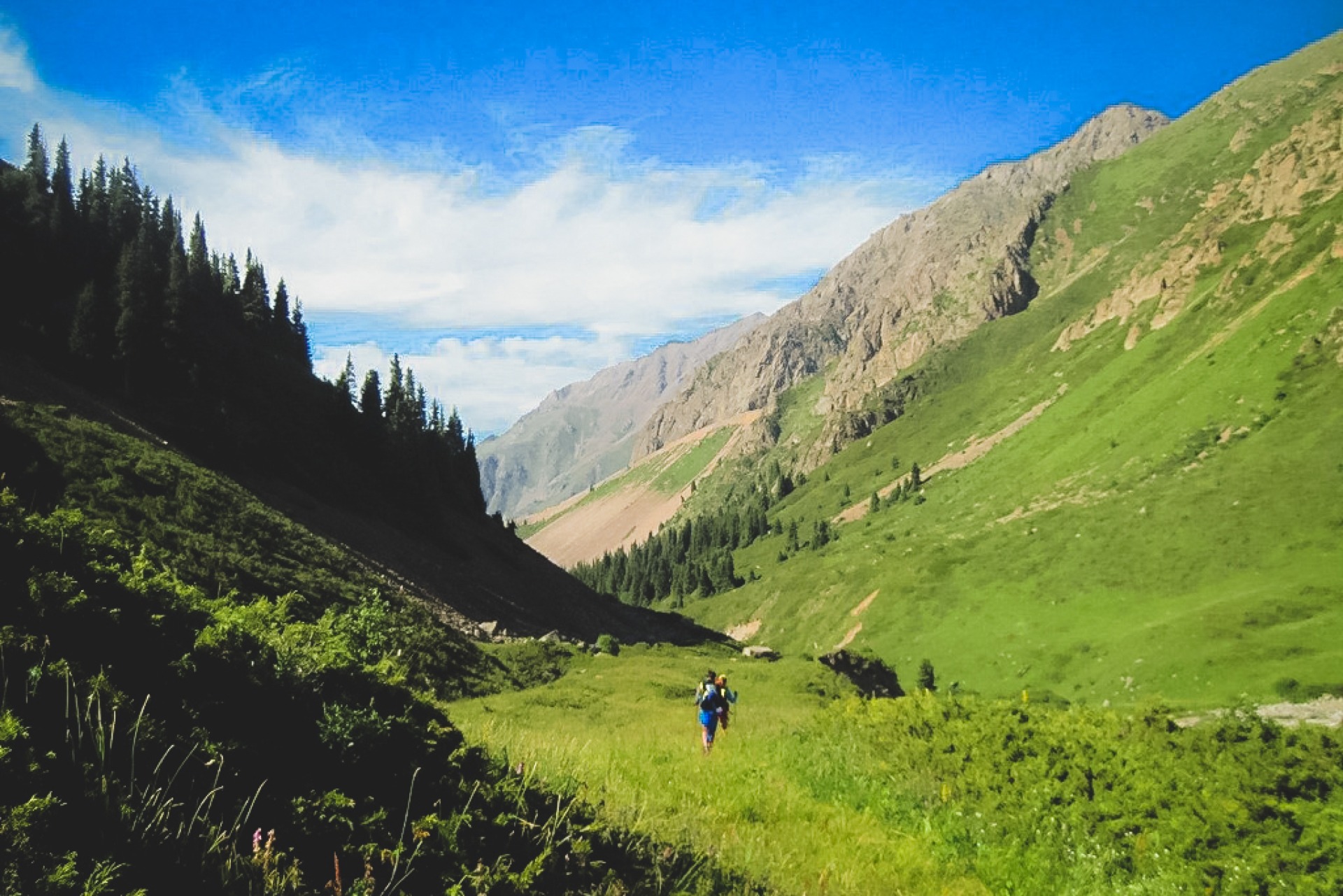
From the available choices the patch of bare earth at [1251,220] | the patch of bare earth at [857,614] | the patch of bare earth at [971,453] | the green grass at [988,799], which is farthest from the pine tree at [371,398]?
the patch of bare earth at [1251,220]

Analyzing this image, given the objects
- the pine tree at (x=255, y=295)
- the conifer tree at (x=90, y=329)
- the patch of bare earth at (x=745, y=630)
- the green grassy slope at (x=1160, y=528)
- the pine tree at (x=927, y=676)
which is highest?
the pine tree at (x=255, y=295)

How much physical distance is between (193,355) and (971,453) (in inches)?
6583

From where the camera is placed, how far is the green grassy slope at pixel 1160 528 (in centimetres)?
5981

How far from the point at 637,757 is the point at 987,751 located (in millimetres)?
6754

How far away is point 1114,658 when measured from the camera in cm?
6250

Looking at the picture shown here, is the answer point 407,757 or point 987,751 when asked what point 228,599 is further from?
point 987,751

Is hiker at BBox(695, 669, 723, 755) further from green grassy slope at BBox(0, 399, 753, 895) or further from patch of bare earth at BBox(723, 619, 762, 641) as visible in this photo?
patch of bare earth at BBox(723, 619, 762, 641)

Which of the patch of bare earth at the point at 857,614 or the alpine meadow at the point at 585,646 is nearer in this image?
the alpine meadow at the point at 585,646

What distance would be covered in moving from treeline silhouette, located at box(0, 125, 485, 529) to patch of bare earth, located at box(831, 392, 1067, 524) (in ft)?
372

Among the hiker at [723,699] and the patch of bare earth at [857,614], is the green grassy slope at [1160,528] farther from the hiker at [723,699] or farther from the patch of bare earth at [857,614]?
the hiker at [723,699]

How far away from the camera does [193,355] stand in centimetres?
7562

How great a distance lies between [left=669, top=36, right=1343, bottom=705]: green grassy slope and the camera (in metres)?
59.8

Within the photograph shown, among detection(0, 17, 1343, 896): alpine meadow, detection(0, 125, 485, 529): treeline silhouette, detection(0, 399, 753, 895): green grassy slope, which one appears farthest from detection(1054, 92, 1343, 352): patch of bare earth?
detection(0, 399, 753, 895): green grassy slope

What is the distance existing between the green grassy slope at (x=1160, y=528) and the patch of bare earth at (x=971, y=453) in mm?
7751
